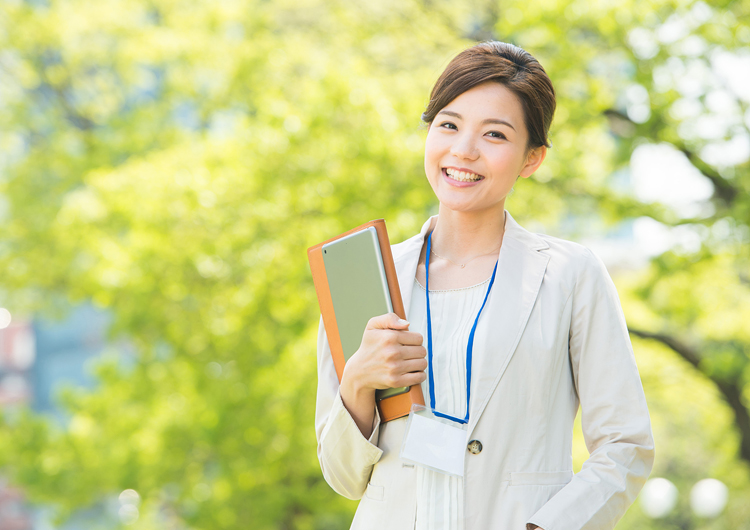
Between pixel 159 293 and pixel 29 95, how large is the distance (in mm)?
5072

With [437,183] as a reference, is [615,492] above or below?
below

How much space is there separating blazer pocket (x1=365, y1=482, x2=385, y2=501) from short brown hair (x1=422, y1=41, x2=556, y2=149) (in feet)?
2.48

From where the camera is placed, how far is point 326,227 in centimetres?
611

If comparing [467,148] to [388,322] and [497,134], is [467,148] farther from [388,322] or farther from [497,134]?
[388,322]

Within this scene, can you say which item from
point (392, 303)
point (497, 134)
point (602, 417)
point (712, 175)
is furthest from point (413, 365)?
point (712, 175)

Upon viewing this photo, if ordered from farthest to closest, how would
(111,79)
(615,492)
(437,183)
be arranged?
1. (111,79)
2. (437,183)
3. (615,492)

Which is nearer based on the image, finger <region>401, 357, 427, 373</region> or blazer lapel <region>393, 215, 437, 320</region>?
finger <region>401, 357, 427, 373</region>

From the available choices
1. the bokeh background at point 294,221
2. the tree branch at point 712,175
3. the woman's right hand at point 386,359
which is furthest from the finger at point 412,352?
the tree branch at point 712,175

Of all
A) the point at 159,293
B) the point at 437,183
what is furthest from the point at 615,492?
the point at 159,293

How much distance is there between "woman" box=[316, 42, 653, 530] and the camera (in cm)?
130

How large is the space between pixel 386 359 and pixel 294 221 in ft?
17.1

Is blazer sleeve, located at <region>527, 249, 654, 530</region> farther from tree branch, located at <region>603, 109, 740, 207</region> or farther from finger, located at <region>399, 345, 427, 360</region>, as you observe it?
tree branch, located at <region>603, 109, 740, 207</region>

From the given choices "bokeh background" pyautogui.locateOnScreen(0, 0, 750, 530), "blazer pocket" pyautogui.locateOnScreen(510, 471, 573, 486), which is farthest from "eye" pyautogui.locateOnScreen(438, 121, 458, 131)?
Answer: "bokeh background" pyautogui.locateOnScreen(0, 0, 750, 530)

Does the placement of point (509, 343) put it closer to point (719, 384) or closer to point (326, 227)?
point (326, 227)
